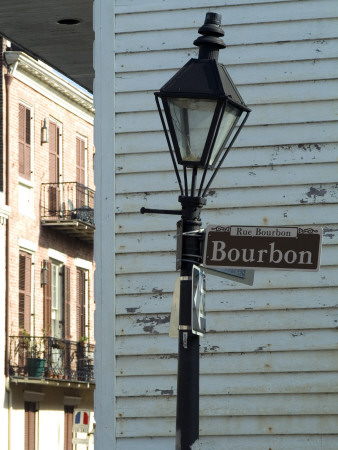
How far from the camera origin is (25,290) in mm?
32688

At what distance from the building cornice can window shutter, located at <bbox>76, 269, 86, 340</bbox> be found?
472 centimetres

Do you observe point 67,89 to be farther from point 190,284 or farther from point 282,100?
point 190,284

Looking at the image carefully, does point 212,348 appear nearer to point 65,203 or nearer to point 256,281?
point 256,281

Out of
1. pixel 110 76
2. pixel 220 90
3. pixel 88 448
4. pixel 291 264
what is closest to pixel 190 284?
pixel 291 264

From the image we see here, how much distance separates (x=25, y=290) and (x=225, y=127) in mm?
26321

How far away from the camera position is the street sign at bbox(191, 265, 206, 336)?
672 centimetres

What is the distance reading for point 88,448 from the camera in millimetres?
35656

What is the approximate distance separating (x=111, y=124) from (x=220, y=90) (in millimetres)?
3864

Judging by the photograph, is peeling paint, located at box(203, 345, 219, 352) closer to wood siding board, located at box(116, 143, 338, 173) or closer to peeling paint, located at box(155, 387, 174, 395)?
peeling paint, located at box(155, 387, 174, 395)

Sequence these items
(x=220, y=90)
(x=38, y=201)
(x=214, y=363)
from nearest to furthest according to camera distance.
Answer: (x=220, y=90)
(x=214, y=363)
(x=38, y=201)

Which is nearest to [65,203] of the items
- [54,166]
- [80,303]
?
[54,166]

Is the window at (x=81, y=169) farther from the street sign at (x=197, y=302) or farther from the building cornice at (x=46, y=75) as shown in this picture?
the street sign at (x=197, y=302)

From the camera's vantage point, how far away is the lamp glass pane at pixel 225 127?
670 cm

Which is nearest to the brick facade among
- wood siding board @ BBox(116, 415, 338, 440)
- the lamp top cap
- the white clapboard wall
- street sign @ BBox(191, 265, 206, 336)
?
the white clapboard wall
